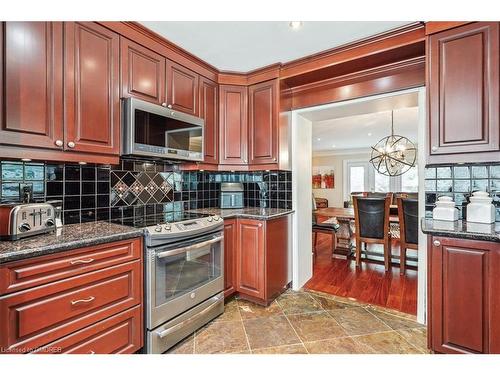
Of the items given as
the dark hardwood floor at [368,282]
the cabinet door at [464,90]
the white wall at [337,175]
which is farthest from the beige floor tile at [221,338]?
the white wall at [337,175]

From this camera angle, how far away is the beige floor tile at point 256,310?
219cm

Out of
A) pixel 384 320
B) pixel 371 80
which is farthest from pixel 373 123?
pixel 384 320

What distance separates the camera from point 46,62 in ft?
4.64

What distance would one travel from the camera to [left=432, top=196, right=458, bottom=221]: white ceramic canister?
176cm

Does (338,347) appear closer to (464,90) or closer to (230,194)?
(230,194)

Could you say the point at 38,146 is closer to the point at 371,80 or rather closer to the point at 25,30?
the point at 25,30

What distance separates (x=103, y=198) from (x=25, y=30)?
1149 millimetres

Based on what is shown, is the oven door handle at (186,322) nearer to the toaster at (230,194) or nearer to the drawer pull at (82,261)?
the drawer pull at (82,261)

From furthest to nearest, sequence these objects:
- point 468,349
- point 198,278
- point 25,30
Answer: point 198,278 → point 468,349 → point 25,30

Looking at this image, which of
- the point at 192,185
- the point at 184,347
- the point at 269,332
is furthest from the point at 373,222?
the point at 184,347

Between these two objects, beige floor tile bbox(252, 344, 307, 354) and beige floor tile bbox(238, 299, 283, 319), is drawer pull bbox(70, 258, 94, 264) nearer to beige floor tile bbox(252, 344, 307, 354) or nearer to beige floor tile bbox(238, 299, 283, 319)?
beige floor tile bbox(252, 344, 307, 354)

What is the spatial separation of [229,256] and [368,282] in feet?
5.87

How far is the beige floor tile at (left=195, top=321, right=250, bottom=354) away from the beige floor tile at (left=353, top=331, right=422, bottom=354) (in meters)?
0.88

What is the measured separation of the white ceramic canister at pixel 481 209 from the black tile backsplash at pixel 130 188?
4.94ft
